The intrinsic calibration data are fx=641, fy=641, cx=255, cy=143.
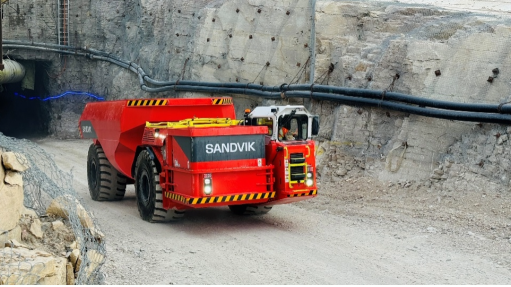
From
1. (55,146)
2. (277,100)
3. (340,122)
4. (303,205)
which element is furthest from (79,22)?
(303,205)

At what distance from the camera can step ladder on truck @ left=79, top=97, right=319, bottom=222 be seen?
1046cm

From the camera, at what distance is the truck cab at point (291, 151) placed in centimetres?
1080

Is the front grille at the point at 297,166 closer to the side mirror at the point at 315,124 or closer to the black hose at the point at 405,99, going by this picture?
the side mirror at the point at 315,124

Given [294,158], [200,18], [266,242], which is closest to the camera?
[266,242]

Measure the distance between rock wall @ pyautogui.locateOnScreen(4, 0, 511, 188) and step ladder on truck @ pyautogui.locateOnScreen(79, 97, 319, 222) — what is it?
3376 mm

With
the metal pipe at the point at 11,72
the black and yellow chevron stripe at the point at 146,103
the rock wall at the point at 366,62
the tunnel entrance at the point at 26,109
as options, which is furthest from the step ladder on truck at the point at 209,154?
the tunnel entrance at the point at 26,109

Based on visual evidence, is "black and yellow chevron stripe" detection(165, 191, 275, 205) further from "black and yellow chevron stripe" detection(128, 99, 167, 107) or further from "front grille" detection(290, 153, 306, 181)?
"black and yellow chevron stripe" detection(128, 99, 167, 107)

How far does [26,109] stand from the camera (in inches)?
1249

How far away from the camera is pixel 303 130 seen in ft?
37.9

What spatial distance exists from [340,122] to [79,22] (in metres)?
17.1

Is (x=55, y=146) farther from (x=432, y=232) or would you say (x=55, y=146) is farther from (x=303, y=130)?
(x=432, y=232)

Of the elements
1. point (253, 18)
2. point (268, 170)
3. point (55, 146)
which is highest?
point (253, 18)

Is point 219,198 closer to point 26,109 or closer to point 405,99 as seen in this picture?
point 405,99

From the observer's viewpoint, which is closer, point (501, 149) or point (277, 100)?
point (501, 149)
